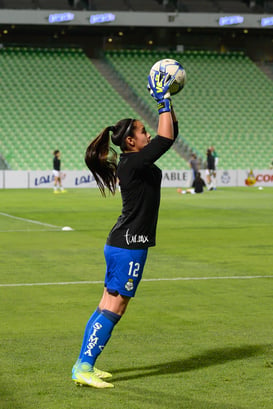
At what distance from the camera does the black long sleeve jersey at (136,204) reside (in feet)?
22.1

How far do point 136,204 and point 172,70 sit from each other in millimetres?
1101

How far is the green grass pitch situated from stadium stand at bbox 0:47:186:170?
30495mm

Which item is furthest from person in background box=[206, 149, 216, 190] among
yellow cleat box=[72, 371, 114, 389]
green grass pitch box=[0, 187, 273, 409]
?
yellow cleat box=[72, 371, 114, 389]

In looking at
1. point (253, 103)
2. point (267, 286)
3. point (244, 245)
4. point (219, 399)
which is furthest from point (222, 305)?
point (253, 103)

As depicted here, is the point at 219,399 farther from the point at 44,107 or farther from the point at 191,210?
the point at 44,107

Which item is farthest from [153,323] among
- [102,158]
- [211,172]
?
[211,172]

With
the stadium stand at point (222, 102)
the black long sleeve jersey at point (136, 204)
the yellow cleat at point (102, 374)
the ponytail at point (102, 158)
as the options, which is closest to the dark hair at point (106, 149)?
the ponytail at point (102, 158)

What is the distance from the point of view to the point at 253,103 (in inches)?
2330

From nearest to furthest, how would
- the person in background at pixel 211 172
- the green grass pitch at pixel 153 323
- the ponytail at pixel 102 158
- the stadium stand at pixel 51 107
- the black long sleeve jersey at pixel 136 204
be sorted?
1. the green grass pitch at pixel 153 323
2. the black long sleeve jersey at pixel 136 204
3. the ponytail at pixel 102 158
4. the person in background at pixel 211 172
5. the stadium stand at pixel 51 107

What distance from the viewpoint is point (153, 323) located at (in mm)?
9422

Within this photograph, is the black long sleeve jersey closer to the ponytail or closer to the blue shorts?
the blue shorts

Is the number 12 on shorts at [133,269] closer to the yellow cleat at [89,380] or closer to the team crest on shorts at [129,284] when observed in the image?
the team crest on shorts at [129,284]

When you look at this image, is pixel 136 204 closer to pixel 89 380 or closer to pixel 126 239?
pixel 126 239

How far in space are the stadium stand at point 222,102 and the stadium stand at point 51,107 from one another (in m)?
2.52
